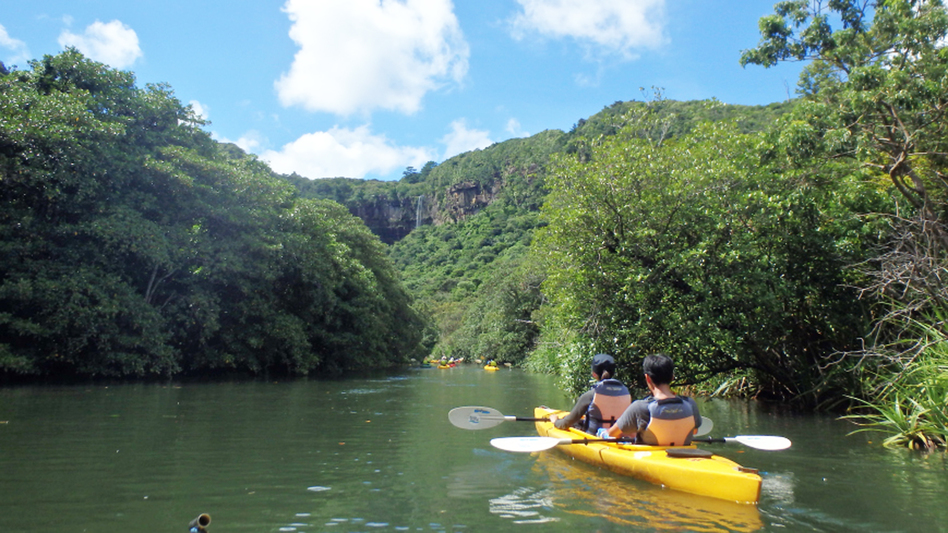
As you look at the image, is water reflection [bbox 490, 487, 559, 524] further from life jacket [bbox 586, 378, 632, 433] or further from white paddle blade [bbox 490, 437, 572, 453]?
life jacket [bbox 586, 378, 632, 433]

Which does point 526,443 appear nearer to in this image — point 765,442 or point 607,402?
point 607,402

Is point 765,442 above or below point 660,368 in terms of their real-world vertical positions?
below

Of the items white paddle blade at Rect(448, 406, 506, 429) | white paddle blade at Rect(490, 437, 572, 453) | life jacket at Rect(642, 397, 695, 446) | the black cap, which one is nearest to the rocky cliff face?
white paddle blade at Rect(448, 406, 506, 429)

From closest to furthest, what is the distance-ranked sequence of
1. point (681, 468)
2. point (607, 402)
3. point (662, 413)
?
point (681, 468)
point (662, 413)
point (607, 402)

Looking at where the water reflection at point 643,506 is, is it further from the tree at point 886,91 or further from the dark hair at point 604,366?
the tree at point 886,91

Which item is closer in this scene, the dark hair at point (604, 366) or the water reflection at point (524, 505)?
the water reflection at point (524, 505)

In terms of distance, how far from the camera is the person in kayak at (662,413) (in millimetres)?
5625

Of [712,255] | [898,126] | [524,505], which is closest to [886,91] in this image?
[898,126]

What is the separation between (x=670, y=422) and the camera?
5.70 metres

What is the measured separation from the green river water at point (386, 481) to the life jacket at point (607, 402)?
0.59 m

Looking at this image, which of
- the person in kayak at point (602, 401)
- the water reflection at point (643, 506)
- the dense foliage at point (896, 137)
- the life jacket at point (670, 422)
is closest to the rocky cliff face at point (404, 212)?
the dense foliage at point (896, 137)

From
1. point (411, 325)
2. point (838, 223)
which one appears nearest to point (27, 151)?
point (838, 223)

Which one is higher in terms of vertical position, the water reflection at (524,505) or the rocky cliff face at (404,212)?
the rocky cliff face at (404,212)

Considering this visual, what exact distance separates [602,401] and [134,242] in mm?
14486
